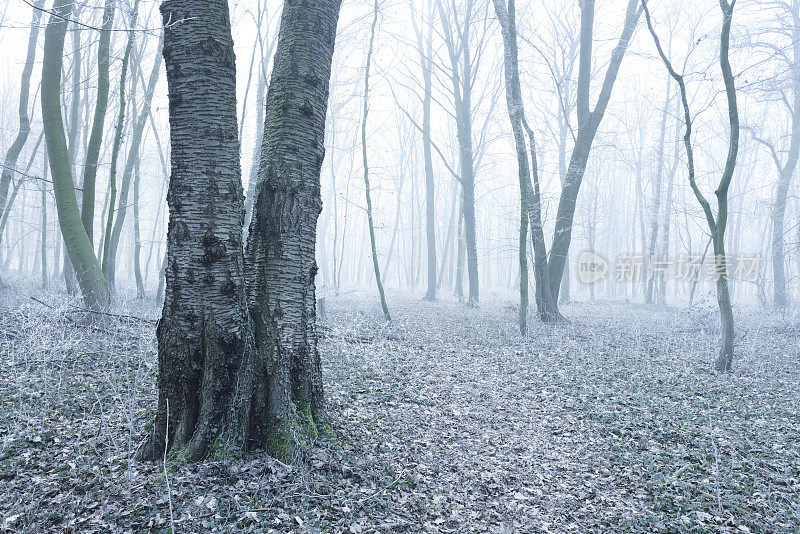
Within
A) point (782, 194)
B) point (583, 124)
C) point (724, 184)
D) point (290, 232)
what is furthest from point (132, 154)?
point (782, 194)

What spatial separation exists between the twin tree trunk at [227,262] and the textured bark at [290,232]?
0.03 ft

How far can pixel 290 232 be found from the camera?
12.2 feet

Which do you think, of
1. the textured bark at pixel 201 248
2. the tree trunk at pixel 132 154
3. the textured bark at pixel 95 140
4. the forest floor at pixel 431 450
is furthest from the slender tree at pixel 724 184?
the tree trunk at pixel 132 154

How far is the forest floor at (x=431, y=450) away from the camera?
9.76 feet

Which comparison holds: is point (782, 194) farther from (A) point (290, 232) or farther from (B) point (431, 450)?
(A) point (290, 232)

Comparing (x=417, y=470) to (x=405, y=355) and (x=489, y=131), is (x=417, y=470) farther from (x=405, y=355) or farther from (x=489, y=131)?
(x=489, y=131)

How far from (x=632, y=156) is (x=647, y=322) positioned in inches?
715

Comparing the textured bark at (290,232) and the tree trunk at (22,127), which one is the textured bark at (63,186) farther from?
the textured bark at (290,232)

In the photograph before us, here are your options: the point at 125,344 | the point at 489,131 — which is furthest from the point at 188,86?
the point at 489,131

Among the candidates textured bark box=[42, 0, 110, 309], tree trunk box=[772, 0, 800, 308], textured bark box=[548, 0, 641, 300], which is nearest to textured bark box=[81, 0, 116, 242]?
textured bark box=[42, 0, 110, 309]

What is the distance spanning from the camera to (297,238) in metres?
3.76

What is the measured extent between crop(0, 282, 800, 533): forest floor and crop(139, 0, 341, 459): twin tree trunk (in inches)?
13.4

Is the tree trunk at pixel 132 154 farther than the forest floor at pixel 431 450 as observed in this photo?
Yes

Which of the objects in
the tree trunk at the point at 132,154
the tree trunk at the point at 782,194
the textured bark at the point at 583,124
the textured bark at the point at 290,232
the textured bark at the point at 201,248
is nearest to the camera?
the textured bark at the point at 201,248
